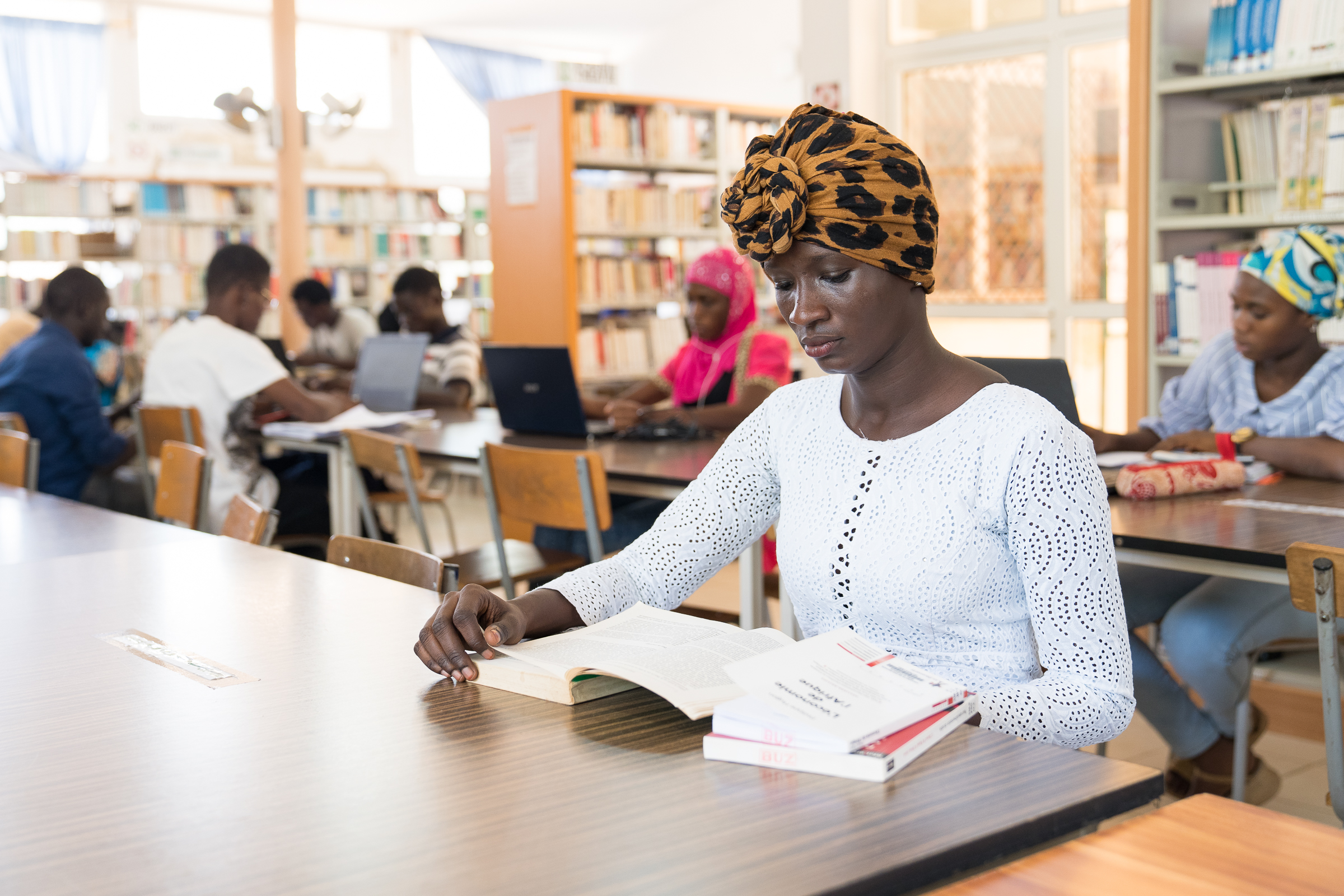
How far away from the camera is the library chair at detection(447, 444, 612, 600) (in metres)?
2.60

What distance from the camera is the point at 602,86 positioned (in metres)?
6.24

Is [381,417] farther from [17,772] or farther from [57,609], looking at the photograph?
[17,772]

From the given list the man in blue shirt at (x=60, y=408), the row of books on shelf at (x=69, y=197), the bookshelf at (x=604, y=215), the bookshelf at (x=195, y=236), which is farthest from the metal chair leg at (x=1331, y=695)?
the row of books on shelf at (x=69, y=197)

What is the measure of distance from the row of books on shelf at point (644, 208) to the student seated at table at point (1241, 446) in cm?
363

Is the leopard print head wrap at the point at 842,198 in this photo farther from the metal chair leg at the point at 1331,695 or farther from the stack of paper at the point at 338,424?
the stack of paper at the point at 338,424

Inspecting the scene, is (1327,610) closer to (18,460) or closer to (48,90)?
(18,460)

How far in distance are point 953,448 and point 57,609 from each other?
45.1 inches

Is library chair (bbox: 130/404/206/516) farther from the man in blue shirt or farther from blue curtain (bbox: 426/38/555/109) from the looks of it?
blue curtain (bbox: 426/38/555/109)

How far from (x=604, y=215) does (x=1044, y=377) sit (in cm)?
414

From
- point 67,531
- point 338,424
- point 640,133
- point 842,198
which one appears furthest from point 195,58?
point 842,198

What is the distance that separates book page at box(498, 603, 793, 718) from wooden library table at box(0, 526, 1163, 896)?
0.03 metres

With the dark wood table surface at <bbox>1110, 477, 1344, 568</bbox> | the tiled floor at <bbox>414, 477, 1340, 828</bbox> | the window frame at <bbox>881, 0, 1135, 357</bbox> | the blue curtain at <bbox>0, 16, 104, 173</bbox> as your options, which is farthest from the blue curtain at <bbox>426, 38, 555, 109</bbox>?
the dark wood table surface at <bbox>1110, 477, 1344, 568</bbox>

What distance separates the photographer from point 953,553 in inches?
51.4

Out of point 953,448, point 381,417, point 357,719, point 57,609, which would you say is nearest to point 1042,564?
point 953,448
